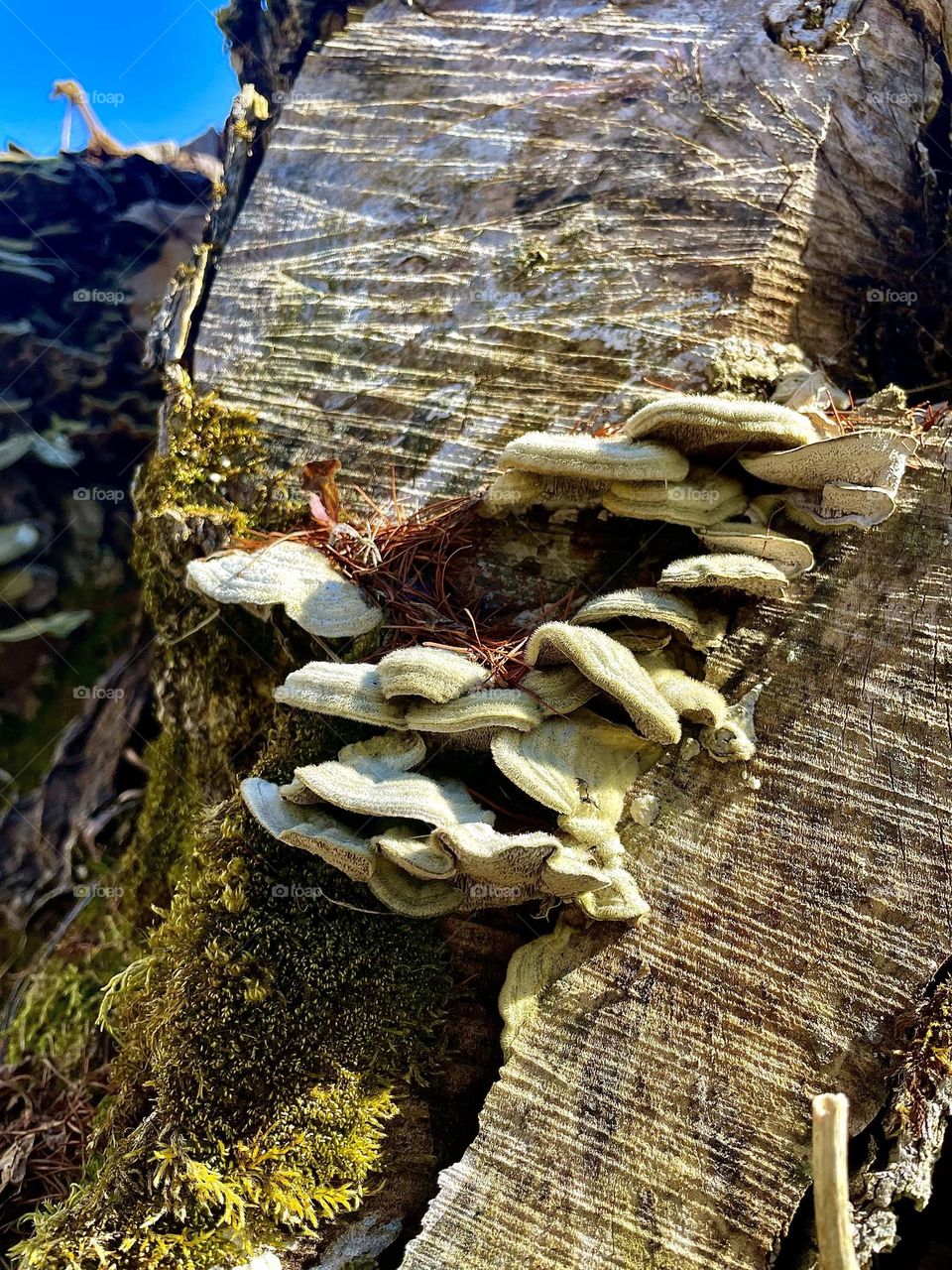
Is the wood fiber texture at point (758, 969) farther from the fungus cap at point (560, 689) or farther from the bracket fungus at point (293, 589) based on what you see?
the bracket fungus at point (293, 589)

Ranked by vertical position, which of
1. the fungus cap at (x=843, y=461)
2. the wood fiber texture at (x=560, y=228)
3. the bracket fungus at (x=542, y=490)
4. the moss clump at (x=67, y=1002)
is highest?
the wood fiber texture at (x=560, y=228)

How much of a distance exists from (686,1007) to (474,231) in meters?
3.28

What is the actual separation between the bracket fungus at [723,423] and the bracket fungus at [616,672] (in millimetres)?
667

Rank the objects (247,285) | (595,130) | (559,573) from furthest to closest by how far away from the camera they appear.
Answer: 1. (247,285)
2. (595,130)
3. (559,573)

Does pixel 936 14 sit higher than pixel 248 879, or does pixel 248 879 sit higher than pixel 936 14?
pixel 936 14

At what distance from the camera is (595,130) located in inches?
149

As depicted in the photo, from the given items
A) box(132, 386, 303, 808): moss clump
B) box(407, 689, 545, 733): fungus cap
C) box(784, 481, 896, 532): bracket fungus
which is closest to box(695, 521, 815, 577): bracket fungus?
box(784, 481, 896, 532): bracket fungus

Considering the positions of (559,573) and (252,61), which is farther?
(252,61)

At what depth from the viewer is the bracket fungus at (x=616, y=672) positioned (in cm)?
233

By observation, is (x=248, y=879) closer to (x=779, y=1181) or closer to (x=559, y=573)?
(x=559, y=573)

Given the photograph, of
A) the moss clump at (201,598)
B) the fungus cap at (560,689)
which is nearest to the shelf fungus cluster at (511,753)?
the fungus cap at (560,689)

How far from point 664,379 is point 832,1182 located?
104 inches

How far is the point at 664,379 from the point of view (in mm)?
3316

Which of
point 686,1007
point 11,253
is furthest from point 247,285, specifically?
point 686,1007
